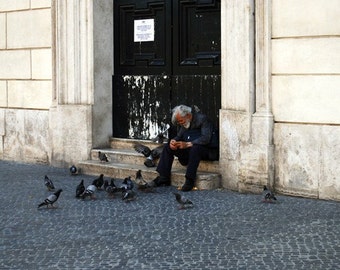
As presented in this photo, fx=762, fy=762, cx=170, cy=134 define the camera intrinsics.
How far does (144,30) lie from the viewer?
495 inches

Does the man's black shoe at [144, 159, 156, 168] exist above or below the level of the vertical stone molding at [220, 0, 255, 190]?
below

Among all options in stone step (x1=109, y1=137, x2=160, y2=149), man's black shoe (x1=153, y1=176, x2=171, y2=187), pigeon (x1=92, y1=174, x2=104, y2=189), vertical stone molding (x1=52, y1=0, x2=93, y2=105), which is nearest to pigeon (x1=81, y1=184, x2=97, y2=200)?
pigeon (x1=92, y1=174, x2=104, y2=189)

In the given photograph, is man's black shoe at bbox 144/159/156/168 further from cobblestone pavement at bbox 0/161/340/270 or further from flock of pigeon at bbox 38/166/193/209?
cobblestone pavement at bbox 0/161/340/270

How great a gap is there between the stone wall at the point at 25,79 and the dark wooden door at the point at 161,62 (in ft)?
4.29

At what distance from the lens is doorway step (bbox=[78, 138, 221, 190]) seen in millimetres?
10586

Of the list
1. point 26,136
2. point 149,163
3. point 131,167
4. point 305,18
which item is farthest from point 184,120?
point 26,136

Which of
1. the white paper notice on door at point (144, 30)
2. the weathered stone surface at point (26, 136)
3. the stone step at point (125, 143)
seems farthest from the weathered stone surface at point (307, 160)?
the weathered stone surface at point (26, 136)

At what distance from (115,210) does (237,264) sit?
2862 mm

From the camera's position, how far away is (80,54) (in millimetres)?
12688

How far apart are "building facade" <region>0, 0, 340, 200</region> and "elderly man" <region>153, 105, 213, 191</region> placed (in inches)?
9.9

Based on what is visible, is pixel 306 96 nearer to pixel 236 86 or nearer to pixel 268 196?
pixel 236 86

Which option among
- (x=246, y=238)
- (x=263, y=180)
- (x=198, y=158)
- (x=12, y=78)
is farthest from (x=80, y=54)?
(x=246, y=238)

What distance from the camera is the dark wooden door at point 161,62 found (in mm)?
11477

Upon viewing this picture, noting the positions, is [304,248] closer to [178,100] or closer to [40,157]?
[178,100]
